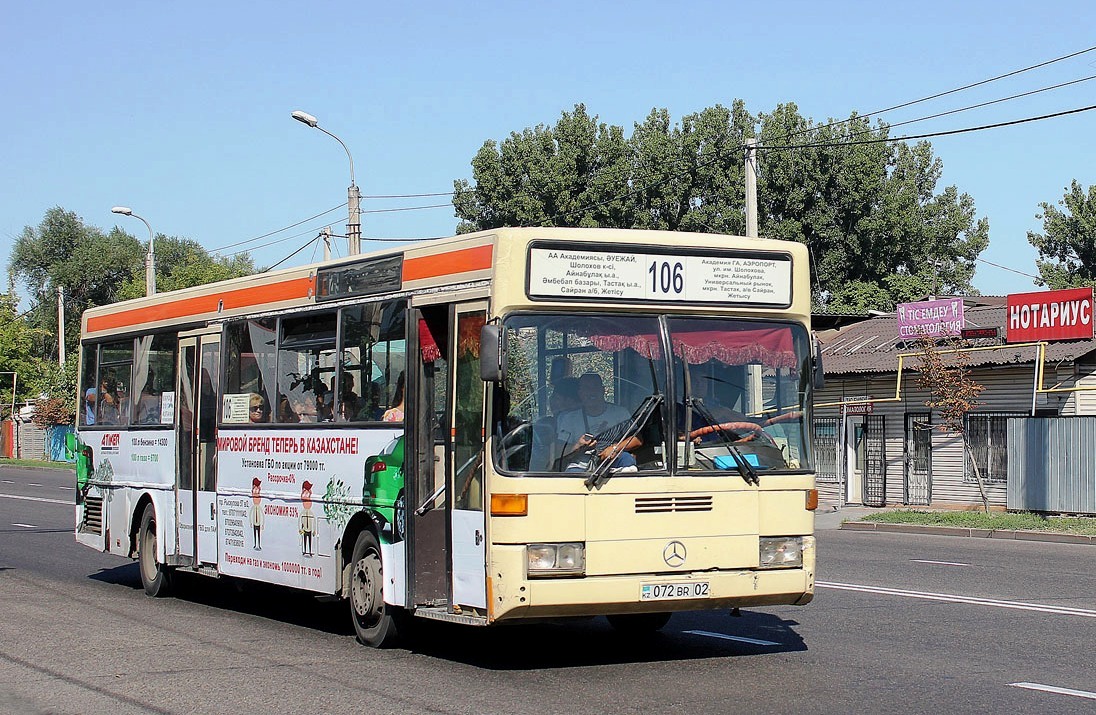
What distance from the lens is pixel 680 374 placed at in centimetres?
900

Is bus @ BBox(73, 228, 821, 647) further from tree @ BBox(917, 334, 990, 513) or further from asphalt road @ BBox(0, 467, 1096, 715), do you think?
tree @ BBox(917, 334, 990, 513)

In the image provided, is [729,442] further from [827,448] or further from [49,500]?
[49,500]

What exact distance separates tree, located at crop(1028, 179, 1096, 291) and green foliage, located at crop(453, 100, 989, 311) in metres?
4.02

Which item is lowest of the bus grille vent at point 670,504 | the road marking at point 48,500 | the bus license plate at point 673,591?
the road marking at point 48,500

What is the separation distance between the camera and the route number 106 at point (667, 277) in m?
9.16

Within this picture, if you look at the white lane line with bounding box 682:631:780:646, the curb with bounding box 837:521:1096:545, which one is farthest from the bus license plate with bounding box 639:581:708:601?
the curb with bounding box 837:521:1096:545

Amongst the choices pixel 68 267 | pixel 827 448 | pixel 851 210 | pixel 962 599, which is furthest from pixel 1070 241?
pixel 68 267

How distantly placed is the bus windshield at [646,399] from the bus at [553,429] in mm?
13

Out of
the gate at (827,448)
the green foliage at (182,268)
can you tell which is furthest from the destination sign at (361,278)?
the green foliage at (182,268)

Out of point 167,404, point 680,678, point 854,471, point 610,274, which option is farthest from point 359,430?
point 854,471

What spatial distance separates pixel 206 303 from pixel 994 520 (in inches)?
694

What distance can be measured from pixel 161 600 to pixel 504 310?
6842 mm

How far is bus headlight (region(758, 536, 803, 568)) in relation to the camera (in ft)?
29.9

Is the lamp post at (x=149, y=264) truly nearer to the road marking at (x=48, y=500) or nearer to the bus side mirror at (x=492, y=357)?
the road marking at (x=48, y=500)
